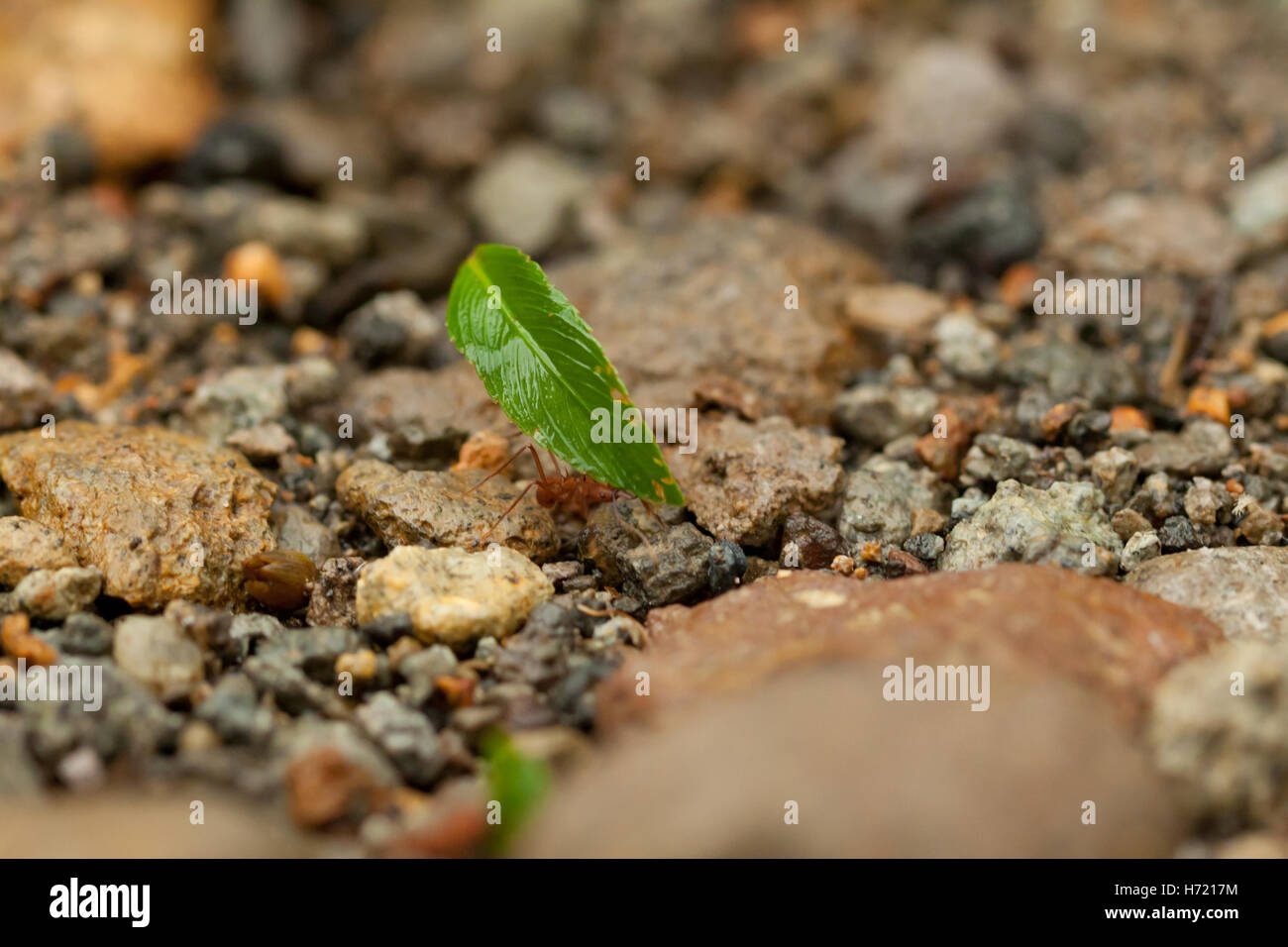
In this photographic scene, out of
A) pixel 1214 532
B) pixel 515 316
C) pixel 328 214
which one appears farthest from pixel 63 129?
pixel 1214 532

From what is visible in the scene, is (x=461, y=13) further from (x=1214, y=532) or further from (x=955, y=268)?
(x=1214, y=532)

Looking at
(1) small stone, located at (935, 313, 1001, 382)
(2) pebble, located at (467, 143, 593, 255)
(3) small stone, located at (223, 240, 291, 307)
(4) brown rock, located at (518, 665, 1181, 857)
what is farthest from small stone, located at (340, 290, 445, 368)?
(4) brown rock, located at (518, 665, 1181, 857)

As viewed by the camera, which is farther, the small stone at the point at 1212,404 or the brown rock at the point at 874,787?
the small stone at the point at 1212,404

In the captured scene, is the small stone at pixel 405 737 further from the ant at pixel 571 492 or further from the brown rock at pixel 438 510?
the ant at pixel 571 492

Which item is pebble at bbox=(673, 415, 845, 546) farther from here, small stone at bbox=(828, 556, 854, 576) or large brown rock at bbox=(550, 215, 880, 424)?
large brown rock at bbox=(550, 215, 880, 424)

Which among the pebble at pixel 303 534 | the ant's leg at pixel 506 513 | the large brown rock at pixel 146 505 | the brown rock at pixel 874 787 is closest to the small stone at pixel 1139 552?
the brown rock at pixel 874 787

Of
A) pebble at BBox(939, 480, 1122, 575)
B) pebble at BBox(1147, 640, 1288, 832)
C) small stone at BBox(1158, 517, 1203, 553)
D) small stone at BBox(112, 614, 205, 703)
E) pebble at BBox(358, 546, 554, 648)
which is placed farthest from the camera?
small stone at BBox(1158, 517, 1203, 553)

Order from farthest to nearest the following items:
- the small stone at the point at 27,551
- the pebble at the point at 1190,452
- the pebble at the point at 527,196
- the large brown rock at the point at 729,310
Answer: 1. the pebble at the point at 527,196
2. the large brown rock at the point at 729,310
3. the pebble at the point at 1190,452
4. the small stone at the point at 27,551
